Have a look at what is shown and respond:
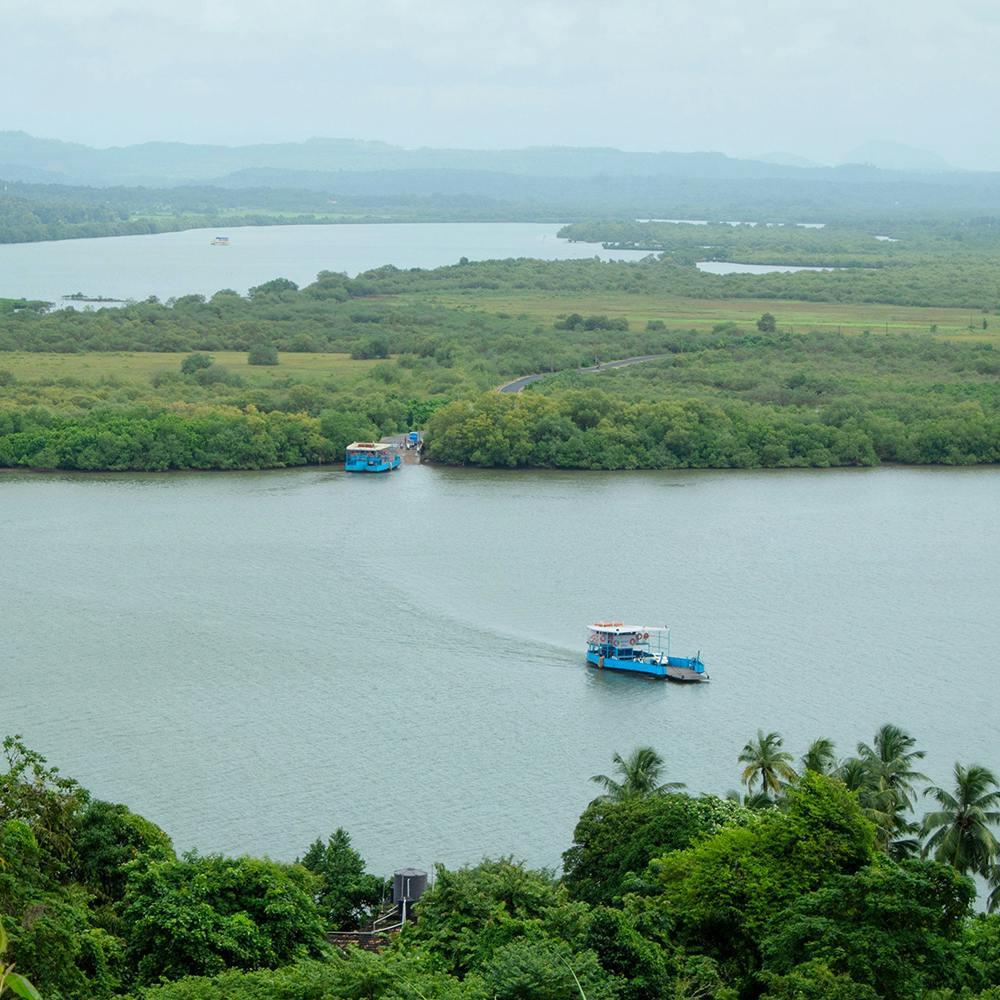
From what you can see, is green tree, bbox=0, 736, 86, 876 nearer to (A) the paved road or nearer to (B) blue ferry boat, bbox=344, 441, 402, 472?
(B) blue ferry boat, bbox=344, 441, 402, 472

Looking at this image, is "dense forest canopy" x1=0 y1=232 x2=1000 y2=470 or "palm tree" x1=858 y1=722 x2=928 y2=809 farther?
"dense forest canopy" x1=0 y1=232 x2=1000 y2=470

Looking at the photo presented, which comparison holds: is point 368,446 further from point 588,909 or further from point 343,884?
point 588,909

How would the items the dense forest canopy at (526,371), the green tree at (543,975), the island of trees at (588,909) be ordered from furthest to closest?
1. the dense forest canopy at (526,371)
2. the island of trees at (588,909)
3. the green tree at (543,975)

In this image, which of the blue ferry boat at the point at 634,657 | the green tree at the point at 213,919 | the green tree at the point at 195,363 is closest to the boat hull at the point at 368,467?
the green tree at the point at 195,363

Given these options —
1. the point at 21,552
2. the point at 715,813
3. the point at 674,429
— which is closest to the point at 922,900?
the point at 715,813

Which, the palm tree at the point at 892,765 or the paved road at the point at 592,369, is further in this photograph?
the paved road at the point at 592,369

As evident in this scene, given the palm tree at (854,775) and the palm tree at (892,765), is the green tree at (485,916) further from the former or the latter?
the palm tree at (892,765)

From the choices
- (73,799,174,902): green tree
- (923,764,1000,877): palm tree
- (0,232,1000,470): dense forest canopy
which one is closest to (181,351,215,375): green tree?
(0,232,1000,470): dense forest canopy
